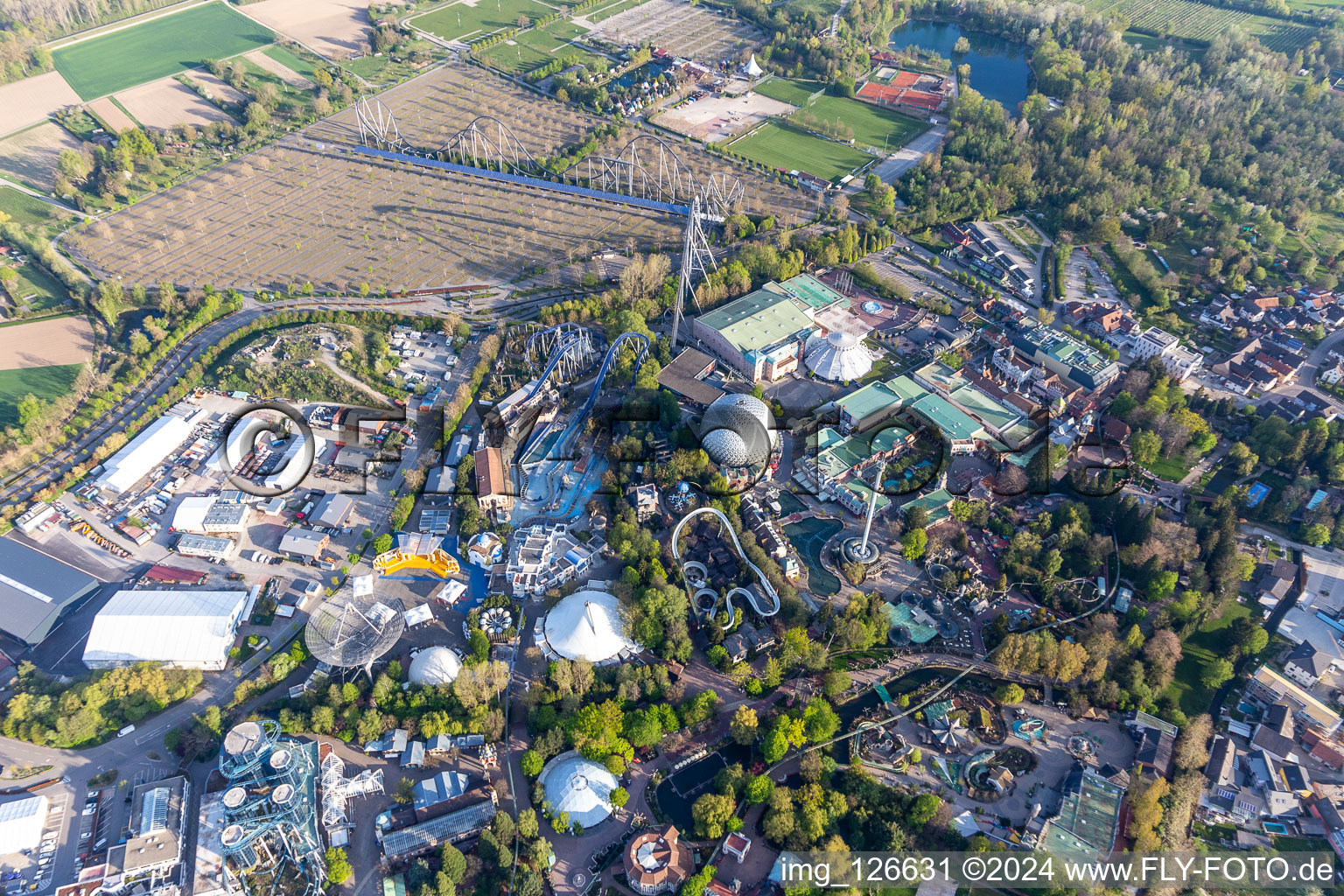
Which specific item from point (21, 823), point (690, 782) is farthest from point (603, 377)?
point (21, 823)

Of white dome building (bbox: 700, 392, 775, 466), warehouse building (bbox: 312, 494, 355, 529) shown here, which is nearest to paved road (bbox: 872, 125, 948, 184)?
white dome building (bbox: 700, 392, 775, 466)

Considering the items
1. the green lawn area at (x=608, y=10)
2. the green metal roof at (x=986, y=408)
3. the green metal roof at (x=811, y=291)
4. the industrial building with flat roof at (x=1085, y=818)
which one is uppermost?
the green lawn area at (x=608, y=10)

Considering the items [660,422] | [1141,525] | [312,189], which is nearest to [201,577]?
[660,422]

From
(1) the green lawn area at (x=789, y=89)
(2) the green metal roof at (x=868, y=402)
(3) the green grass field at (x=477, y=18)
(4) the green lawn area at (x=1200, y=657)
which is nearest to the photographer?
→ (4) the green lawn area at (x=1200, y=657)

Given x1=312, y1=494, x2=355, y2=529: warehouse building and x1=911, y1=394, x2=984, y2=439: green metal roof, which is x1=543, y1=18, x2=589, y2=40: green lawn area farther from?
x1=312, y1=494, x2=355, y2=529: warehouse building

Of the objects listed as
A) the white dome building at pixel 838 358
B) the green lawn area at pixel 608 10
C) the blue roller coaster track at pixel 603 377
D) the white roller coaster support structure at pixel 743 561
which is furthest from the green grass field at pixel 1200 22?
the white roller coaster support structure at pixel 743 561

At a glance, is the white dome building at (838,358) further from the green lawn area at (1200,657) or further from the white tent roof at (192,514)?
the white tent roof at (192,514)
